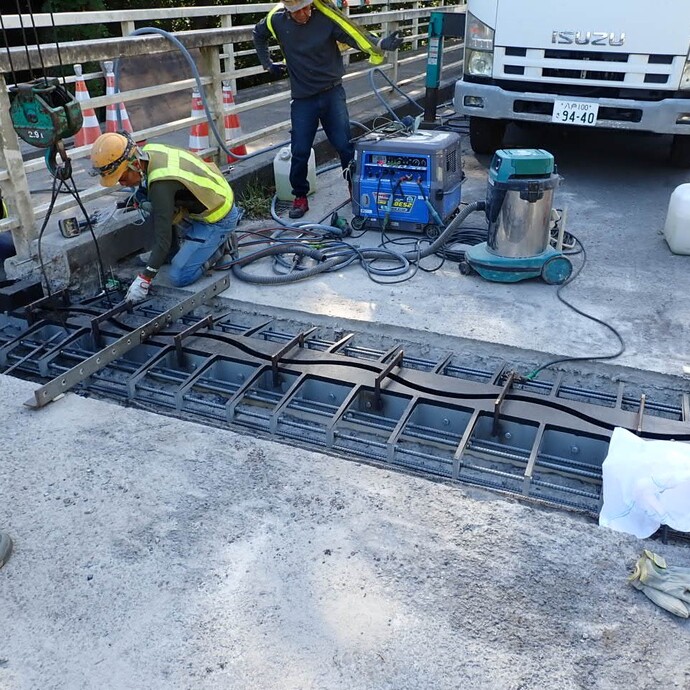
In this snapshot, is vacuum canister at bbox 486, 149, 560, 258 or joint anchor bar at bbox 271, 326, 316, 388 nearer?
joint anchor bar at bbox 271, 326, 316, 388

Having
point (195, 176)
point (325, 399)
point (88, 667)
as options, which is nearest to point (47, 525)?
point (88, 667)

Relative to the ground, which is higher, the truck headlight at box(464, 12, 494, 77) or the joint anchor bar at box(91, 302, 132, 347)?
the truck headlight at box(464, 12, 494, 77)

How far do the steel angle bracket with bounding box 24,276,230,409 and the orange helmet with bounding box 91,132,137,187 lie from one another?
850 millimetres

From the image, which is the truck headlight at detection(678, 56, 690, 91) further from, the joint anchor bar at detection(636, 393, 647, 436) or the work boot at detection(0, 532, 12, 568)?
the work boot at detection(0, 532, 12, 568)

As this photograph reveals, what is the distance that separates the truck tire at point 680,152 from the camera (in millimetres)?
6449

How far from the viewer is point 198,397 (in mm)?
3672

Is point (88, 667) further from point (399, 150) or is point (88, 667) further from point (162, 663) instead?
point (399, 150)

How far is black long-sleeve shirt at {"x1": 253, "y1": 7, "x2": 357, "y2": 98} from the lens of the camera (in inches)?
208

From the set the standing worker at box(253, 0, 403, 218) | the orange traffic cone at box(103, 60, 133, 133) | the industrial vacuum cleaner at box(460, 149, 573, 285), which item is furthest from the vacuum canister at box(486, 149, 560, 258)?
the orange traffic cone at box(103, 60, 133, 133)

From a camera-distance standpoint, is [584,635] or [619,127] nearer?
[584,635]

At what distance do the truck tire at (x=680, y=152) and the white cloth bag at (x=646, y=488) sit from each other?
181 inches

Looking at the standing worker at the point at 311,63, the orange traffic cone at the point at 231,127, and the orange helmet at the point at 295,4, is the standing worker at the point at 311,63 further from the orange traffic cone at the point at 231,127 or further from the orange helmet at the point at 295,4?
the orange traffic cone at the point at 231,127

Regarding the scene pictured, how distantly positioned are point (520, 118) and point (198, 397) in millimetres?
4078

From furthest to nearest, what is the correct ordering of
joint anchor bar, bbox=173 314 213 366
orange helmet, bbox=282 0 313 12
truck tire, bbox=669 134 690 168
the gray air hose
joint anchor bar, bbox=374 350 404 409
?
truck tire, bbox=669 134 690 168 → orange helmet, bbox=282 0 313 12 → the gray air hose → joint anchor bar, bbox=173 314 213 366 → joint anchor bar, bbox=374 350 404 409
